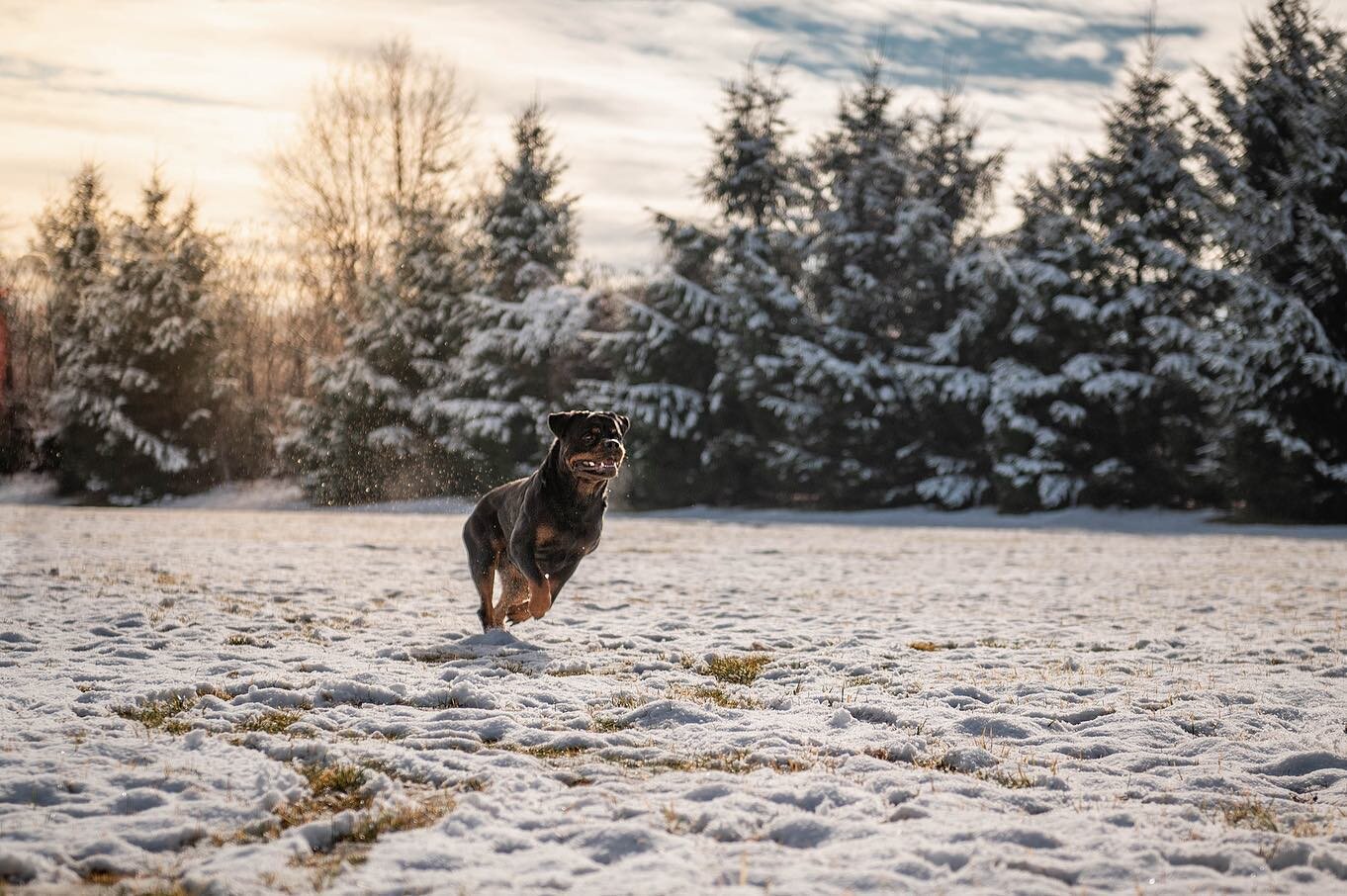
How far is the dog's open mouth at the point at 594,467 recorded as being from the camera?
24.0ft

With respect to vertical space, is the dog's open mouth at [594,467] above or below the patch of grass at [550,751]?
above

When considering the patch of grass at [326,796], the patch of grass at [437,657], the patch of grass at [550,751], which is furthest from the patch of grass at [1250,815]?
the patch of grass at [437,657]

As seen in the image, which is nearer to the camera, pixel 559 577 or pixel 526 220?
pixel 559 577

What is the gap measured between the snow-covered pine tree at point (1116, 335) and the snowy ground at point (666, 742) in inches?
651

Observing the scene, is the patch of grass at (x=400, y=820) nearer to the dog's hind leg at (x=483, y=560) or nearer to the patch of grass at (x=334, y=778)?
the patch of grass at (x=334, y=778)

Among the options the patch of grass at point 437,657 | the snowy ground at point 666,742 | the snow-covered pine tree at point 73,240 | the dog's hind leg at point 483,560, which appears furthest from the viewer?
the snow-covered pine tree at point 73,240

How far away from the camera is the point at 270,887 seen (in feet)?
9.95

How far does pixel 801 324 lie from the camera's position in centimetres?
3159

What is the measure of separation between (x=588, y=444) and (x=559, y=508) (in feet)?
1.67

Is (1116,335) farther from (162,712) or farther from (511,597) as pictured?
(162,712)

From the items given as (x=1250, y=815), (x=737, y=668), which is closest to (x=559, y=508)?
(x=737, y=668)

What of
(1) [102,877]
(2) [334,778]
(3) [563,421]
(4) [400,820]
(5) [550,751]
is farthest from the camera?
(3) [563,421]

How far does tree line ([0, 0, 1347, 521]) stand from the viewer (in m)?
24.1

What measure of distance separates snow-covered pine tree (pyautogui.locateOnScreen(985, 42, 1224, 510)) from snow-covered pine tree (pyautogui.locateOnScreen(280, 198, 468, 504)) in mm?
17920
